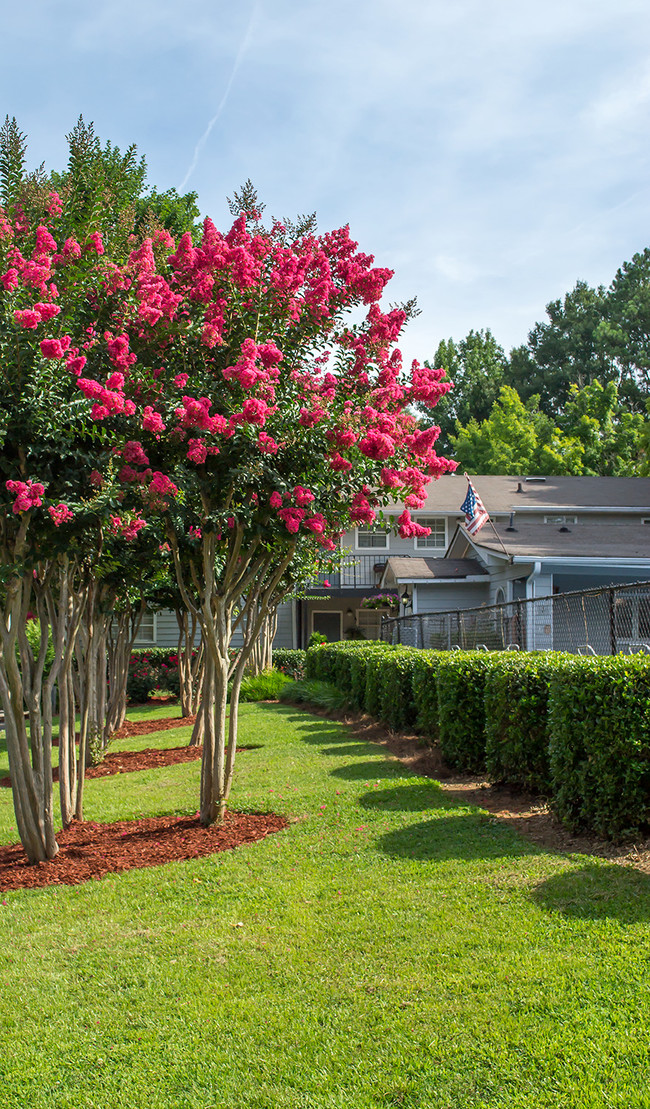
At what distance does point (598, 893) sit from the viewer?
4.29 metres

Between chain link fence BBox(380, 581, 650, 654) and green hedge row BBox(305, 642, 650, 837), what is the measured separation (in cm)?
106

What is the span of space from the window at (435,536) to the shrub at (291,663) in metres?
8.01

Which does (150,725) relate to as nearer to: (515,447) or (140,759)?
(140,759)

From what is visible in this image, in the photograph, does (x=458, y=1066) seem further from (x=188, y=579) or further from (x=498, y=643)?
(x=188, y=579)

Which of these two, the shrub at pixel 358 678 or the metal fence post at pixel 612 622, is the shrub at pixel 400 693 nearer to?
the shrub at pixel 358 678

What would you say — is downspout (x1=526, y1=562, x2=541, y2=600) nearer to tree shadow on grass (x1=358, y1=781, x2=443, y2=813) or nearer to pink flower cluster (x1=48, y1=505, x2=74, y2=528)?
tree shadow on grass (x1=358, y1=781, x2=443, y2=813)

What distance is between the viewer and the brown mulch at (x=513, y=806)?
504 cm

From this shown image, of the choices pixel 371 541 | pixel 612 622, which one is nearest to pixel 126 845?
pixel 612 622

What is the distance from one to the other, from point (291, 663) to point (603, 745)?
1733 centimetres

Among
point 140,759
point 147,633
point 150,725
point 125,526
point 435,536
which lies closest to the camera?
point 125,526

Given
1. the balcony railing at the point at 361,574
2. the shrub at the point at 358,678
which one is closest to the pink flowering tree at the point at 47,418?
the shrub at the point at 358,678

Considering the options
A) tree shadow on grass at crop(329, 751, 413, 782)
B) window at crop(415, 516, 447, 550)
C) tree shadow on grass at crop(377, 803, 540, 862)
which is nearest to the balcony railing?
window at crop(415, 516, 447, 550)

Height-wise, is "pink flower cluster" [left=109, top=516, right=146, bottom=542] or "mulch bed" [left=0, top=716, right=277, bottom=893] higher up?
"pink flower cluster" [left=109, top=516, right=146, bottom=542]

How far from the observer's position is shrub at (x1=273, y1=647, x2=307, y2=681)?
71.0ft
